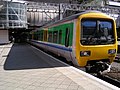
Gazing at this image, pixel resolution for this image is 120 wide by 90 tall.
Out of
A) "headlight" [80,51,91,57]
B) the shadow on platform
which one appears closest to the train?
"headlight" [80,51,91,57]

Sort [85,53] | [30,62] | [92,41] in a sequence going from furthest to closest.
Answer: [30,62] → [92,41] → [85,53]

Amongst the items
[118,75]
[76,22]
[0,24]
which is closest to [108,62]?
[118,75]

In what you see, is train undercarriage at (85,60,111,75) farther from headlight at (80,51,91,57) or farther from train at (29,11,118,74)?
headlight at (80,51,91,57)

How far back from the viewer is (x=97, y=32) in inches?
414

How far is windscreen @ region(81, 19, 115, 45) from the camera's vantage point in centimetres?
1024

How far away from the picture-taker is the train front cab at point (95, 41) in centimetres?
1007

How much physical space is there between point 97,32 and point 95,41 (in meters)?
0.46

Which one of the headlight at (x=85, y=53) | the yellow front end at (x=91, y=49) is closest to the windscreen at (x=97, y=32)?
the yellow front end at (x=91, y=49)

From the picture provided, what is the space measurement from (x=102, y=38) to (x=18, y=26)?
122ft

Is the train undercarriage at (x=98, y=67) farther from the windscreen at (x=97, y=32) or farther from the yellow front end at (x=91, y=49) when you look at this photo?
the windscreen at (x=97, y=32)

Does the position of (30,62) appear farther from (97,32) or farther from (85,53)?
(97,32)

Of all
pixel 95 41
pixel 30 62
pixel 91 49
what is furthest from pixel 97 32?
pixel 30 62

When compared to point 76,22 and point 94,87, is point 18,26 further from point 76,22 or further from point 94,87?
point 94,87

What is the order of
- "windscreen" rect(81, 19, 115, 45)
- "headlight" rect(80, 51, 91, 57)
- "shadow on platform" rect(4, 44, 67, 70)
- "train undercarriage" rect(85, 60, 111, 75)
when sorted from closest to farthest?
"headlight" rect(80, 51, 91, 57)
"windscreen" rect(81, 19, 115, 45)
"train undercarriage" rect(85, 60, 111, 75)
"shadow on platform" rect(4, 44, 67, 70)
